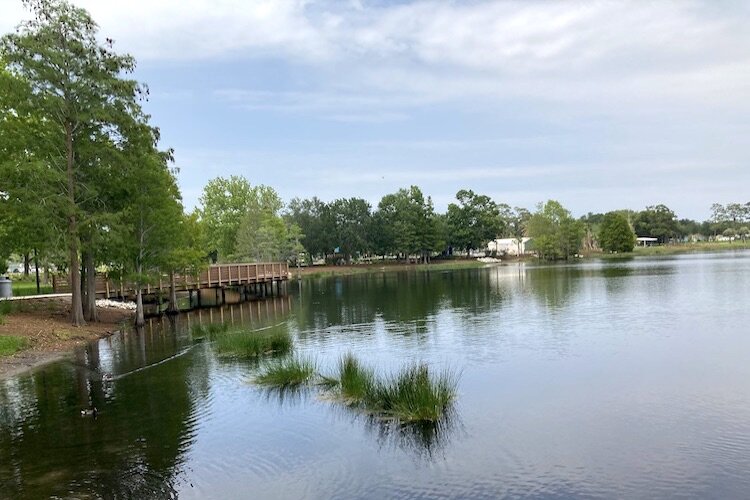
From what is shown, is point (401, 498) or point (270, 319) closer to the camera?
point (401, 498)

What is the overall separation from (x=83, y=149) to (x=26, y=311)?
8174mm

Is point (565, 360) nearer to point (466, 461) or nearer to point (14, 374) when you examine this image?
point (466, 461)

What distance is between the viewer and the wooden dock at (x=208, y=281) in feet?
121

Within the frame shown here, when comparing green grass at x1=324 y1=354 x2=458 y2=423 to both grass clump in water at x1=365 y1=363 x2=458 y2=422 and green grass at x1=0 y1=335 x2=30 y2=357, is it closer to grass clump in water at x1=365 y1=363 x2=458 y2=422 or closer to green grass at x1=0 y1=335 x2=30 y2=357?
grass clump in water at x1=365 y1=363 x2=458 y2=422

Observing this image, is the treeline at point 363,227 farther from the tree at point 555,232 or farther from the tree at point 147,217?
the tree at point 147,217

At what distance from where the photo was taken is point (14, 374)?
57.9 feet

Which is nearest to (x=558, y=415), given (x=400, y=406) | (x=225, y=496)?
(x=400, y=406)

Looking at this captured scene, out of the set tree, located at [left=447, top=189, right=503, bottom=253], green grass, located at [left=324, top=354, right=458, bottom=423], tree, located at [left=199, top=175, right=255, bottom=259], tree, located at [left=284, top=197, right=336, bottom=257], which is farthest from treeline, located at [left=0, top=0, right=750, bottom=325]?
tree, located at [left=447, top=189, right=503, bottom=253]

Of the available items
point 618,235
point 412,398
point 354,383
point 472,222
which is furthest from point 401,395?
point 618,235

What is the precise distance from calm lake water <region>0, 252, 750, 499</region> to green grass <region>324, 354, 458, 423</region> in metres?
0.40

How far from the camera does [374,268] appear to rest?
323 ft

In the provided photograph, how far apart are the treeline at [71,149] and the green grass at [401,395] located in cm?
1534

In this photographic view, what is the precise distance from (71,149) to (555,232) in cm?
9977

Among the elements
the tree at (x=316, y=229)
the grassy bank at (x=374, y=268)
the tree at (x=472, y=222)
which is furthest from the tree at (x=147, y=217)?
the tree at (x=472, y=222)
